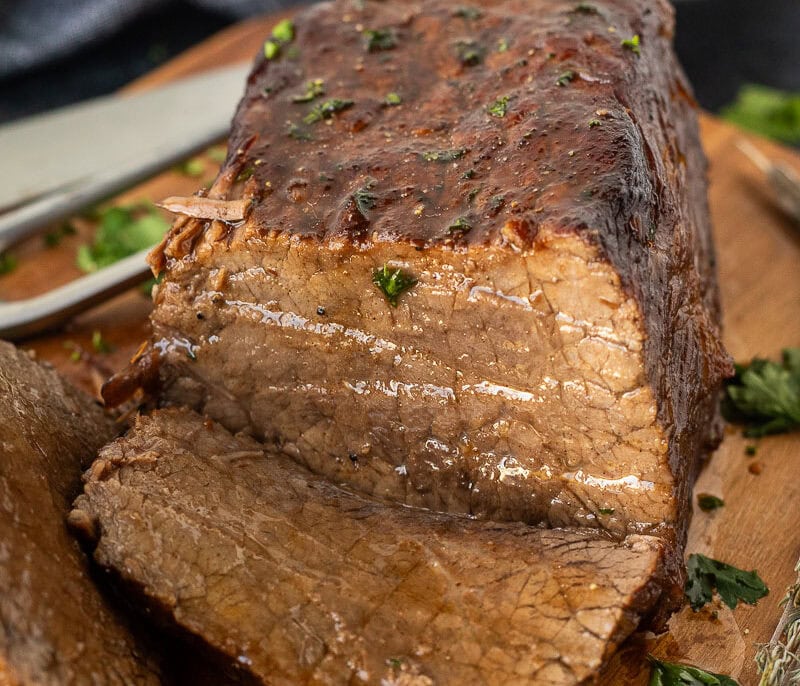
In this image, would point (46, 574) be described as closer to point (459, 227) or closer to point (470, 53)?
point (459, 227)

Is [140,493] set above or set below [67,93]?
below

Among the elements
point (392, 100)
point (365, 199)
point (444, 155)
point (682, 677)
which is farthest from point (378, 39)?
point (682, 677)

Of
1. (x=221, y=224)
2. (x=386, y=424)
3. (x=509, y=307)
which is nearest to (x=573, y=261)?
(x=509, y=307)

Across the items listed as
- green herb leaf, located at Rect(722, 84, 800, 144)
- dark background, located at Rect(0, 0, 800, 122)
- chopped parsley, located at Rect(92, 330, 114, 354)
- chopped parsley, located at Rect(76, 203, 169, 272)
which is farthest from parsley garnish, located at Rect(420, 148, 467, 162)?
dark background, located at Rect(0, 0, 800, 122)

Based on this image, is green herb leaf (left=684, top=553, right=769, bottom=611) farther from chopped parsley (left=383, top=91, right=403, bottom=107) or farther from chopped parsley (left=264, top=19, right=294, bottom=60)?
chopped parsley (left=264, top=19, right=294, bottom=60)

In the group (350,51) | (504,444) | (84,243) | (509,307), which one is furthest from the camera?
(84,243)

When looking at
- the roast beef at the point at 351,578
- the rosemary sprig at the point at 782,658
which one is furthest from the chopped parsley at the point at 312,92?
the rosemary sprig at the point at 782,658

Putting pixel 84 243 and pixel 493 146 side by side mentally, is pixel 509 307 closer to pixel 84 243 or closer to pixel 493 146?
pixel 493 146
